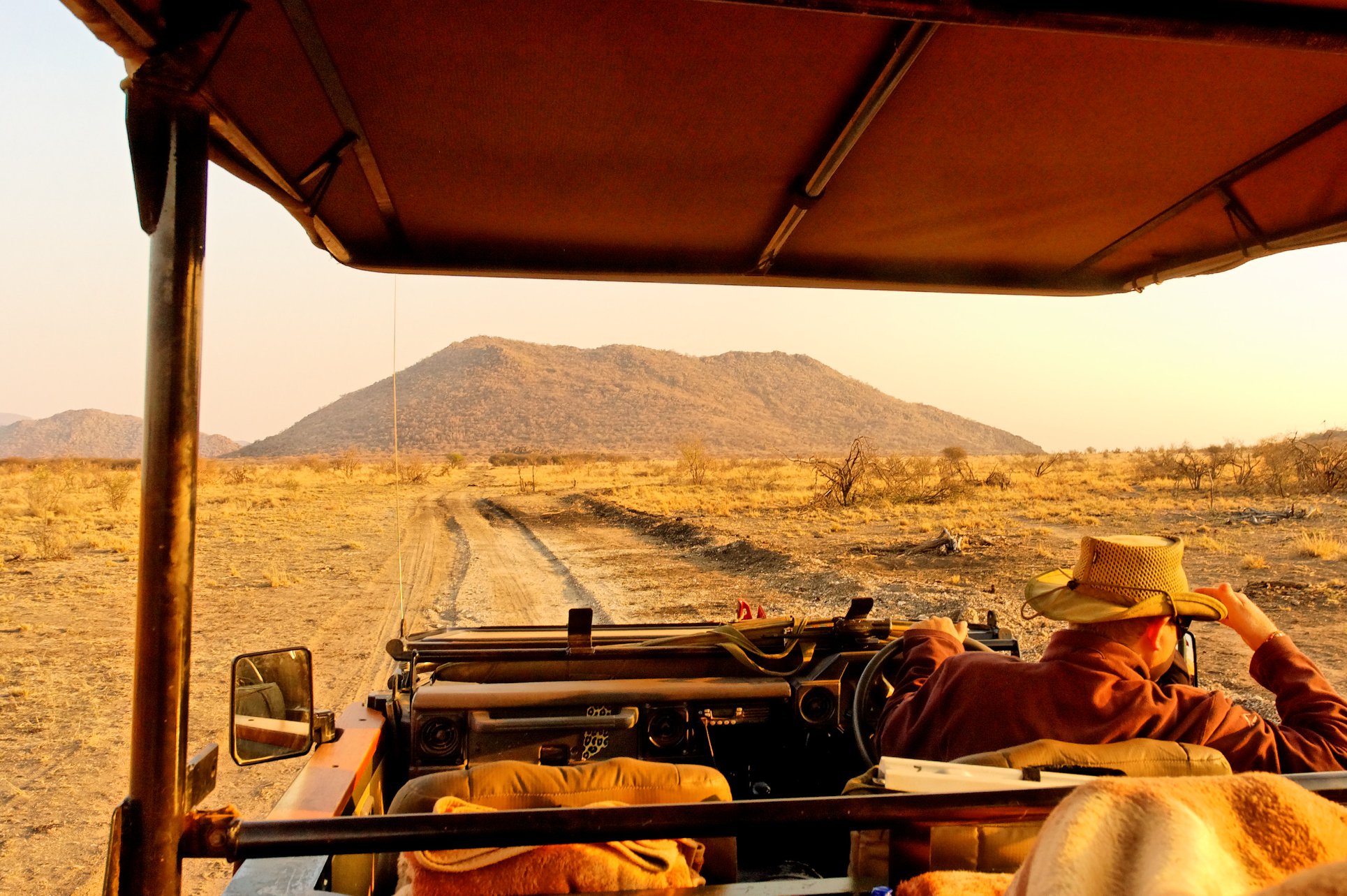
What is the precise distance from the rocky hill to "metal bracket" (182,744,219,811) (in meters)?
163

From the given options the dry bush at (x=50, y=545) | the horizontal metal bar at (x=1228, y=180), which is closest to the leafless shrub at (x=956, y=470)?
the dry bush at (x=50, y=545)

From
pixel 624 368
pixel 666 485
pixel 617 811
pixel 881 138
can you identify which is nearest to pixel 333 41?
pixel 881 138

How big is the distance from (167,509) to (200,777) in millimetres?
430

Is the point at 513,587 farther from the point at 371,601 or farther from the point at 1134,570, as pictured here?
the point at 1134,570

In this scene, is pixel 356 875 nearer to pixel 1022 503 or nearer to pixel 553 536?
pixel 553 536

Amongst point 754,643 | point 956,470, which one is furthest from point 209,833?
point 956,470

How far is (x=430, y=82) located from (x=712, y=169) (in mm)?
792

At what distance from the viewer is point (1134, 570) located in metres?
2.29

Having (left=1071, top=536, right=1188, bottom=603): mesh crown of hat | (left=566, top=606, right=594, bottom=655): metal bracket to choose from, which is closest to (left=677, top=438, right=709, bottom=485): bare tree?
(left=566, top=606, right=594, bottom=655): metal bracket

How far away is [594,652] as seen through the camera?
9.85 feet

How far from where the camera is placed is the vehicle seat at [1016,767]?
1.59 metres

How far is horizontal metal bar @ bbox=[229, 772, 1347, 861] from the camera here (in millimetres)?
1272

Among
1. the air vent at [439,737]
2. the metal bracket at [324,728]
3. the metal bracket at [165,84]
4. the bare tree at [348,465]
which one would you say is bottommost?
the air vent at [439,737]

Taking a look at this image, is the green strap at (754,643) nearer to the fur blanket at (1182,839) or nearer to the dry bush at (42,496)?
the fur blanket at (1182,839)
